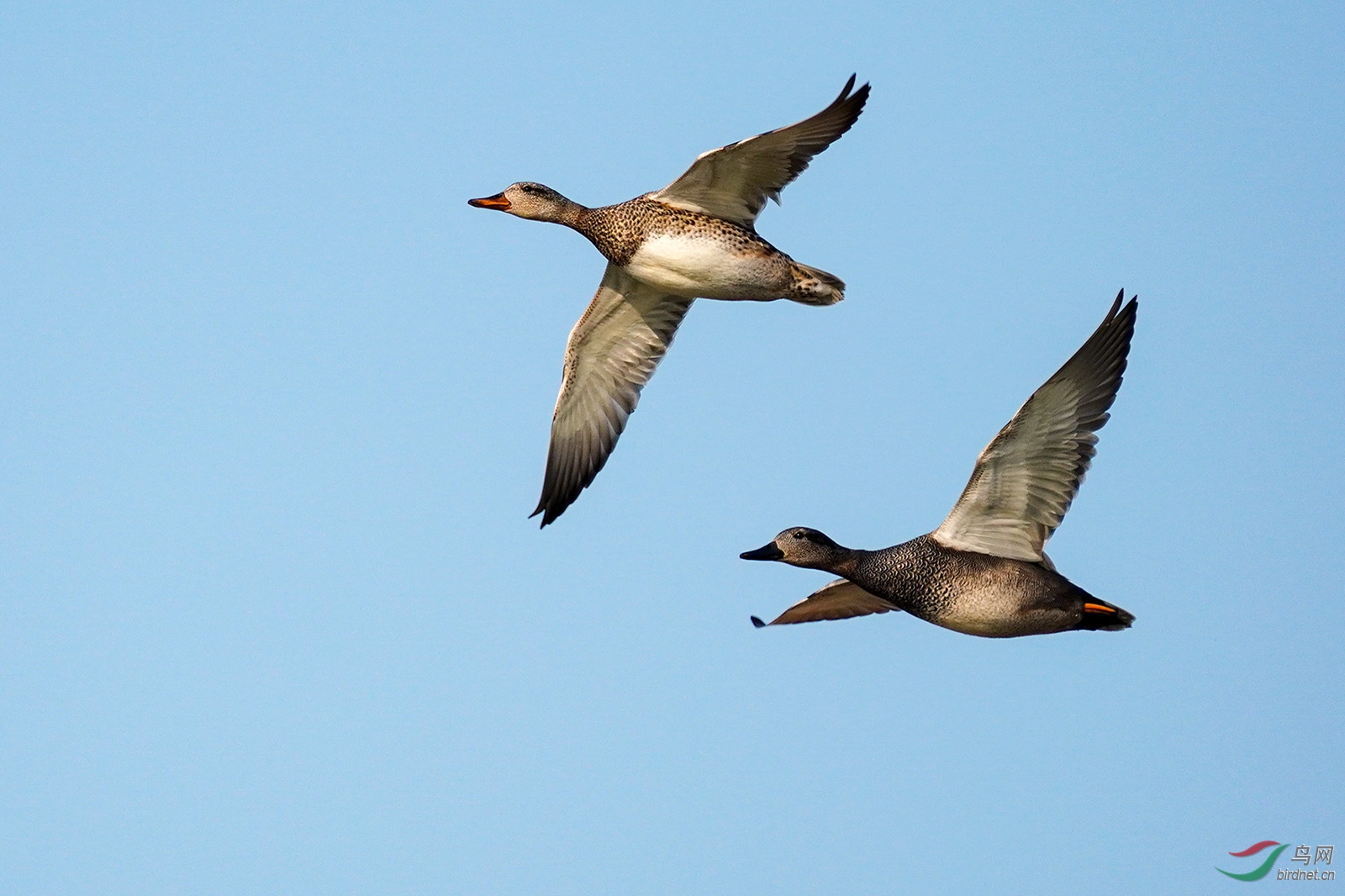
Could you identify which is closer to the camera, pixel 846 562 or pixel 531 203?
pixel 846 562

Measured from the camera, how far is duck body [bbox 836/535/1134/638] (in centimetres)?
1491

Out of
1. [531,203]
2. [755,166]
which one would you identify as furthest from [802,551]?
[531,203]

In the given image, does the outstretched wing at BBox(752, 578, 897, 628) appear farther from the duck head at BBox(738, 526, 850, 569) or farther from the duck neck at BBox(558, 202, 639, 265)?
the duck neck at BBox(558, 202, 639, 265)

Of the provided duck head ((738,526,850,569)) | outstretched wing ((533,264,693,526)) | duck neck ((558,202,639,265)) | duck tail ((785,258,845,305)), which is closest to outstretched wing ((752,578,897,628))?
duck head ((738,526,850,569))

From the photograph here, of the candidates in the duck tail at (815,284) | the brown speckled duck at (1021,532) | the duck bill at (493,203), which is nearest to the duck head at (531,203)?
the duck bill at (493,203)

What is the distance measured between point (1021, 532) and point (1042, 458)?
67cm

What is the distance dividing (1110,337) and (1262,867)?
6.56 m

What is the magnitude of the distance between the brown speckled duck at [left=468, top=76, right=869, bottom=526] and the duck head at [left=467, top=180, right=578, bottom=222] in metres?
0.01

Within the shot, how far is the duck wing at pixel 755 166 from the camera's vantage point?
15.9 meters

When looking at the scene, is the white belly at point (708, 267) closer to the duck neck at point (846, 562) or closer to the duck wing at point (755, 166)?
the duck wing at point (755, 166)

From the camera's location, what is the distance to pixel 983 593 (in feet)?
49.0

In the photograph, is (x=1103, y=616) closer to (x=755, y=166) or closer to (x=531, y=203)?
(x=755, y=166)

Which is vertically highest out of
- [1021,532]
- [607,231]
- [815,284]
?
[607,231]

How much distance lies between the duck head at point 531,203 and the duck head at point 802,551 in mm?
3959
